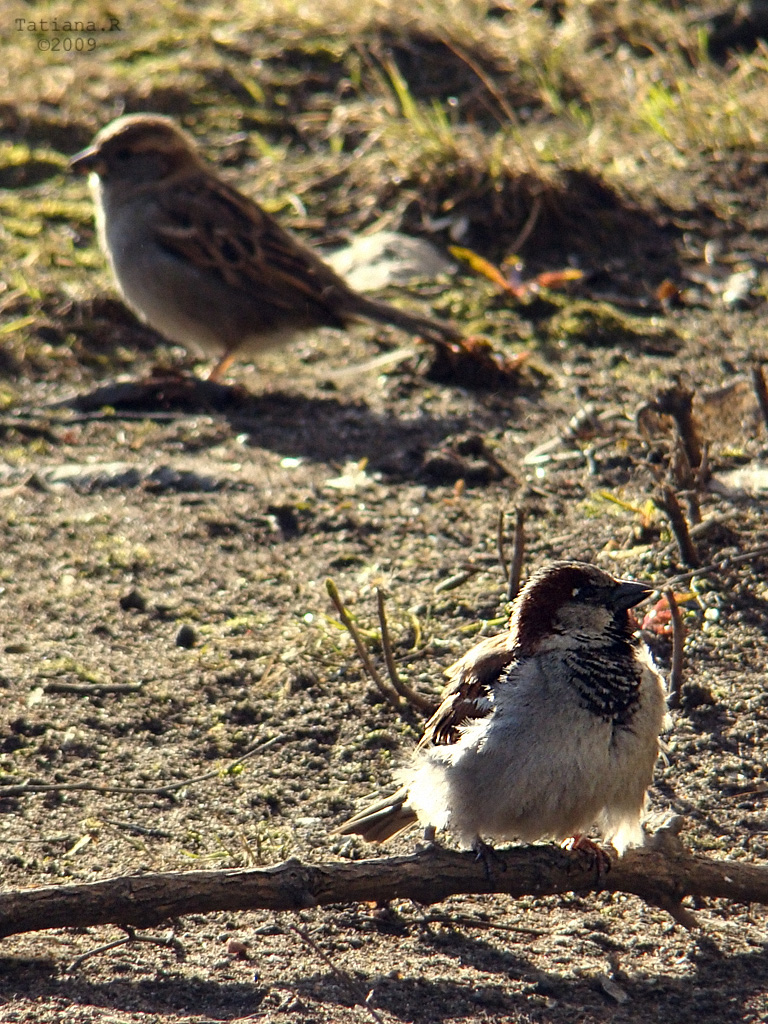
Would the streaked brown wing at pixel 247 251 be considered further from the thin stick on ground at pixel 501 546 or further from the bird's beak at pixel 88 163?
the thin stick on ground at pixel 501 546

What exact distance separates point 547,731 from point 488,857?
12.9 inches

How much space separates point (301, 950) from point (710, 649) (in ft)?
5.66

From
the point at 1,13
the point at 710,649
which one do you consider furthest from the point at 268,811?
the point at 1,13

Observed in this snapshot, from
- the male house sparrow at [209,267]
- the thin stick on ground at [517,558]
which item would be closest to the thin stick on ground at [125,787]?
the thin stick on ground at [517,558]

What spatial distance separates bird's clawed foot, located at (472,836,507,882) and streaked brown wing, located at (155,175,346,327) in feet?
12.6

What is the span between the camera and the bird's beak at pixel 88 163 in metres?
7.10

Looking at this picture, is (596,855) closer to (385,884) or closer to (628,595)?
(385,884)

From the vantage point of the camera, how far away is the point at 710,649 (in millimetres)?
4309

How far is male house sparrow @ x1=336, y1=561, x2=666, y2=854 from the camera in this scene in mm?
3236

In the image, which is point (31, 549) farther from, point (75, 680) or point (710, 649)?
point (710, 649)

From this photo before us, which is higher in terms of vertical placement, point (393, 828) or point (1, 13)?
point (1, 13)

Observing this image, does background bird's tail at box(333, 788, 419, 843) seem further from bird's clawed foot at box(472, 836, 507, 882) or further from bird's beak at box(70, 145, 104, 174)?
bird's beak at box(70, 145, 104, 174)

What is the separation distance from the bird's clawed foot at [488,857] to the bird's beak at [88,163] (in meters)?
4.89

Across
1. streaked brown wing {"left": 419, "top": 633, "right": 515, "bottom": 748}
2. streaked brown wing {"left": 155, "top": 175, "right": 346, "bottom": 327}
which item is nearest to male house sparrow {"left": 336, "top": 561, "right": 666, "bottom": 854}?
streaked brown wing {"left": 419, "top": 633, "right": 515, "bottom": 748}
